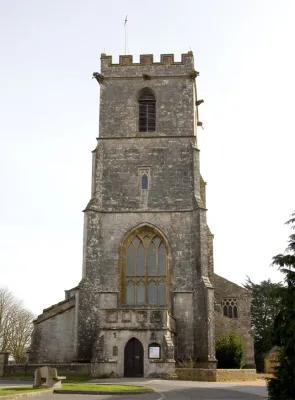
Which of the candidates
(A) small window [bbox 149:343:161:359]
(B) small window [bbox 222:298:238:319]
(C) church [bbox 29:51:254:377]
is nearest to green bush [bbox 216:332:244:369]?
(C) church [bbox 29:51:254:377]

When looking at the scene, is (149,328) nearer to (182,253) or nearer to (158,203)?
(182,253)

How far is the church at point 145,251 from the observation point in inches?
1188

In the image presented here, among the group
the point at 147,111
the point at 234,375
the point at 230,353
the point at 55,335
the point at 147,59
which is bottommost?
the point at 234,375

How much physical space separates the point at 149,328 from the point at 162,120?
49.0 feet

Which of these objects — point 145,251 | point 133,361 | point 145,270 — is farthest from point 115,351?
point 145,251

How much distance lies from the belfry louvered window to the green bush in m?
15.0

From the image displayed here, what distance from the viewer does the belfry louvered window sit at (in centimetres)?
3841

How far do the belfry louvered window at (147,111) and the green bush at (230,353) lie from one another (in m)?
15.0

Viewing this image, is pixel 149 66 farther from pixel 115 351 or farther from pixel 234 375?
pixel 234 375

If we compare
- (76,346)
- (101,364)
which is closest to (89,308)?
(76,346)

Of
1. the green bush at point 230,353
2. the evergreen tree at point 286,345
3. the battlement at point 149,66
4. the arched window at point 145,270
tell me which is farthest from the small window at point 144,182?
the evergreen tree at point 286,345

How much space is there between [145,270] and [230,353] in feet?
23.9

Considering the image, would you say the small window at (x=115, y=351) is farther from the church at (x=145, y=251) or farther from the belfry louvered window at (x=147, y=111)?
the belfry louvered window at (x=147, y=111)

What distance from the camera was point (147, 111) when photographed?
3878cm
